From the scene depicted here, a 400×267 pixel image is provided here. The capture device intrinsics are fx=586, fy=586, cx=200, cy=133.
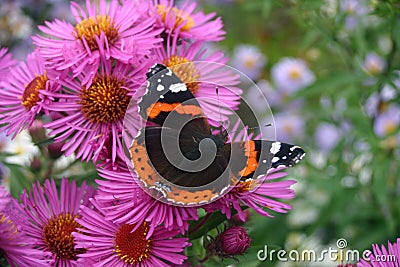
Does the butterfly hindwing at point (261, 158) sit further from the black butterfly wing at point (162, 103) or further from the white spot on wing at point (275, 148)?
the black butterfly wing at point (162, 103)

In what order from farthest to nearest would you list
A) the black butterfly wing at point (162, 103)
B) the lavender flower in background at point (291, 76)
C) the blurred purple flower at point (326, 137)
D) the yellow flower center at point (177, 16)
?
the lavender flower in background at point (291, 76) → the blurred purple flower at point (326, 137) → the yellow flower center at point (177, 16) → the black butterfly wing at point (162, 103)

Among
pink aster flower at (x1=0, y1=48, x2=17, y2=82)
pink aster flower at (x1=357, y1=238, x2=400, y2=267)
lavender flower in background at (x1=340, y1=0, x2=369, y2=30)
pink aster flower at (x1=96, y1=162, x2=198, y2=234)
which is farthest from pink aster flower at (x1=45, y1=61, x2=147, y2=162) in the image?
lavender flower in background at (x1=340, y1=0, x2=369, y2=30)

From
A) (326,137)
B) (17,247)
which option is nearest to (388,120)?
(326,137)

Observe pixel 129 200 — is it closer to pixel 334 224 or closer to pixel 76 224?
pixel 76 224

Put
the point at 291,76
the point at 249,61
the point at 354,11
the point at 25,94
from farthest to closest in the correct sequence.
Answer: the point at 249,61 < the point at 291,76 < the point at 354,11 < the point at 25,94

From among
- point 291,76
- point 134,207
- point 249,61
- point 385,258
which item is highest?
point 249,61

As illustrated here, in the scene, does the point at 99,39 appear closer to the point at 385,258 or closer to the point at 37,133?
the point at 37,133

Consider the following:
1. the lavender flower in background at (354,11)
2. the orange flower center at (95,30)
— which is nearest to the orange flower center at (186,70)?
the orange flower center at (95,30)

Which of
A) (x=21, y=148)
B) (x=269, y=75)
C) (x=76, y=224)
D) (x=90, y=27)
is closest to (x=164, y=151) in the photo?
(x=76, y=224)
